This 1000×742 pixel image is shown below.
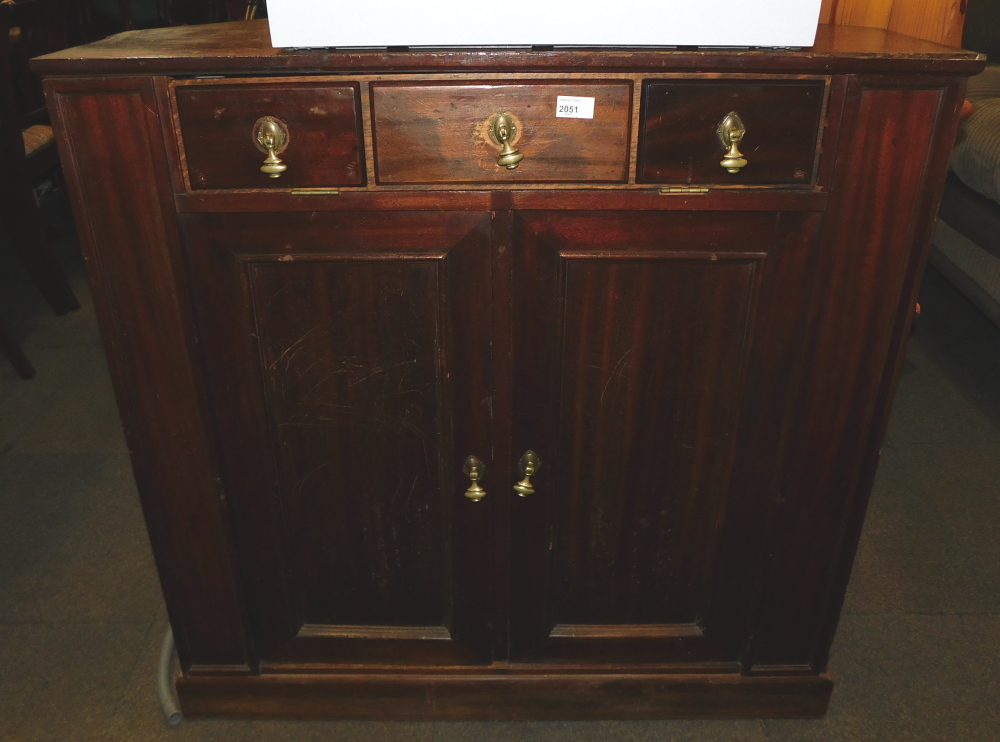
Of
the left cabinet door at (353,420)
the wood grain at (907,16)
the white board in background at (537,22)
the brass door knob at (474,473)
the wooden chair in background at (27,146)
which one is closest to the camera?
Result: the white board in background at (537,22)

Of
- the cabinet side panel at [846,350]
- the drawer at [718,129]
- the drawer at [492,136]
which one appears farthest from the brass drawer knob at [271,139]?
the cabinet side panel at [846,350]

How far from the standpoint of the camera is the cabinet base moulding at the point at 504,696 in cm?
134

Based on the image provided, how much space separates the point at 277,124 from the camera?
0.94 m

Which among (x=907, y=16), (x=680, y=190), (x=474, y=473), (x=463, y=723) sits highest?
(x=907, y=16)

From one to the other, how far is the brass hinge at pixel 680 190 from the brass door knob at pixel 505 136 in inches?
6.7

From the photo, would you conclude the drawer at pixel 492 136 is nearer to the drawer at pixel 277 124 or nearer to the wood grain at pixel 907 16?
the drawer at pixel 277 124

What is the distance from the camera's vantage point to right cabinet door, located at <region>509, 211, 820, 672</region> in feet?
3.38

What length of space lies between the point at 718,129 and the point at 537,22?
0.75ft

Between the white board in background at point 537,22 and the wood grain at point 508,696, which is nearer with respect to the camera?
the white board in background at point 537,22

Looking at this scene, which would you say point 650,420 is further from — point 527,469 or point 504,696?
point 504,696

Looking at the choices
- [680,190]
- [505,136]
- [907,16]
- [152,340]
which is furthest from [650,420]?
[907,16]

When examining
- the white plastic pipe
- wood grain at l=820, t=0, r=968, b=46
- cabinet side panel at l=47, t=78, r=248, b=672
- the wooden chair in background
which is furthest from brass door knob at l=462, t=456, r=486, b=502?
the wooden chair in background

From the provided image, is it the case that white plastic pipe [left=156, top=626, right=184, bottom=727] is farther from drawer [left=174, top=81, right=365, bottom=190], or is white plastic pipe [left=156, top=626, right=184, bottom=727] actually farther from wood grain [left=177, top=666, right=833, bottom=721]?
drawer [left=174, top=81, right=365, bottom=190]

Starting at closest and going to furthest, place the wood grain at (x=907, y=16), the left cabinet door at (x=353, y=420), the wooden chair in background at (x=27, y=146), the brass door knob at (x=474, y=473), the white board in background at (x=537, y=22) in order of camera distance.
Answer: the white board in background at (x=537, y=22), the left cabinet door at (x=353, y=420), the brass door knob at (x=474, y=473), the wood grain at (x=907, y=16), the wooden chair in background at (x=27, y=146)
